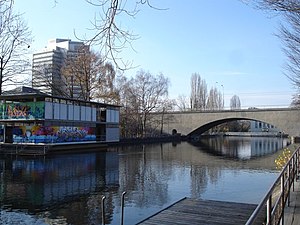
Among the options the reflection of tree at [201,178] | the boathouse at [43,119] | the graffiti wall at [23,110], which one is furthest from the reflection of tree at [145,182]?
the graffiti wall at [23,110]

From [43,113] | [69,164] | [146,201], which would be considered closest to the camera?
[146,201]

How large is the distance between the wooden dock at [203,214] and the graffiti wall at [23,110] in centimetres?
2099

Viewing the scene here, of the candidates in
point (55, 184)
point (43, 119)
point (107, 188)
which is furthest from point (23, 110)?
point (107, 188)

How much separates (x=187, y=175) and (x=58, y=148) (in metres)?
14.9

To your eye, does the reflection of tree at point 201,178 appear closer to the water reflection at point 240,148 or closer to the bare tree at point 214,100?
the water reflection at point 240,148

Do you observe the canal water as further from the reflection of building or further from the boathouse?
the boathouse

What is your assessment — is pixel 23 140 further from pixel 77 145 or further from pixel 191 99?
pixel 191 99

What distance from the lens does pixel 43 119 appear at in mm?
28188

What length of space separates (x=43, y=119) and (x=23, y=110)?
2.17m

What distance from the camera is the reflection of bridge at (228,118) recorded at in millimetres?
52969

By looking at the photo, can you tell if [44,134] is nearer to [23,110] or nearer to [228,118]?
[23,110]

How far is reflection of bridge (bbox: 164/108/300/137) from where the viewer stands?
174 ft

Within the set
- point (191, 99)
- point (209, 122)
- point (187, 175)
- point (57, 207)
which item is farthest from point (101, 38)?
point (191, 99)

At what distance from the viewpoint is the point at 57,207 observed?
10.8 metres
